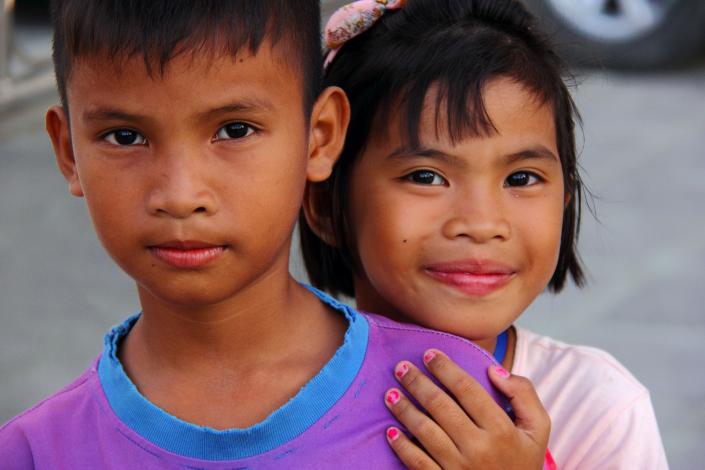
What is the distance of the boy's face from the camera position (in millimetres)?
1769

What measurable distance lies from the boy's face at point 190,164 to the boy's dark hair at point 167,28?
0.06ft

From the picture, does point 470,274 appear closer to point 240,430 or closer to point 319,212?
point 319,212

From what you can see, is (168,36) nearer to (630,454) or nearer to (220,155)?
(220,155)

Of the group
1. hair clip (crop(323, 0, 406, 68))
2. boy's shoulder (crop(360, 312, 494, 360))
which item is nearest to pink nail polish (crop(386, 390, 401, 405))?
Answer: boy's shoulder (crop(360, 312, 494, 360))

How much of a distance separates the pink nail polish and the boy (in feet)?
0.06

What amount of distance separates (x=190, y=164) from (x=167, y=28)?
0.67 feet

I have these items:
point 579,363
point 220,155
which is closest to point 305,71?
point 220,155

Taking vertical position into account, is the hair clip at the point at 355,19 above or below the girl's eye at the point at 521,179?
above

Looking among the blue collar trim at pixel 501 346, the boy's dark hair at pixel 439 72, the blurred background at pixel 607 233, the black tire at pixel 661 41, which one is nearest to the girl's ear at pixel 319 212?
the boy's dark hair at pixel 439 72

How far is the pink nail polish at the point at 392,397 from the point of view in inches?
74.8

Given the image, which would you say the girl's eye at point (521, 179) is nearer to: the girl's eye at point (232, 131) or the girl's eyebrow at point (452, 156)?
the girl's eyebrow at point (452, 156)

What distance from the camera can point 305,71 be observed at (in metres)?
1.94

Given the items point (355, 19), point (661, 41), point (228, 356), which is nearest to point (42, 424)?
point (228, 356)

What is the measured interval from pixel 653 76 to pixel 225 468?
600 centimetres
